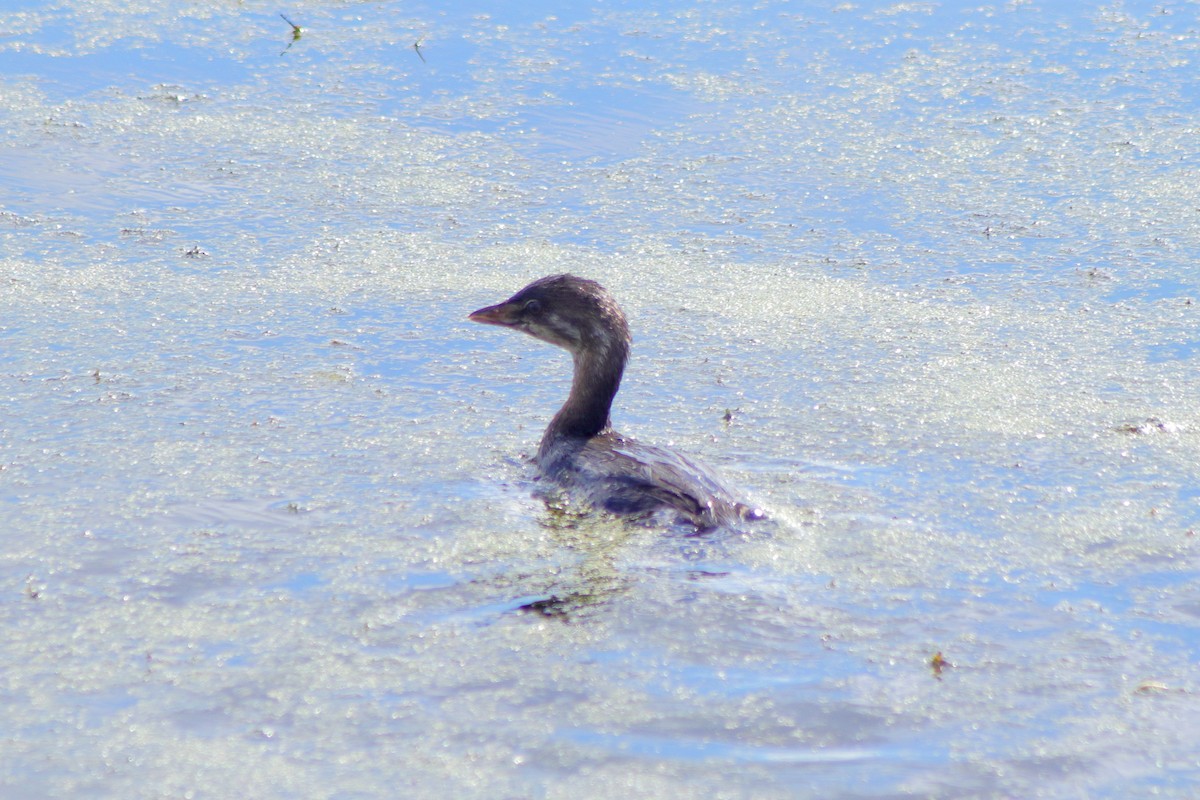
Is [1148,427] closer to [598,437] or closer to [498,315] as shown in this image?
[598,437]

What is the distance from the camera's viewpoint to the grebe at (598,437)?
455cm

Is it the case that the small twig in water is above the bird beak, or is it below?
above

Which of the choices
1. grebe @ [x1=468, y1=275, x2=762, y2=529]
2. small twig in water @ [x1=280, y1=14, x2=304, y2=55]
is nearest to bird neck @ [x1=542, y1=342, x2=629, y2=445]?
grebe @ [x1=468, y1=275, x2=762, y2=529]

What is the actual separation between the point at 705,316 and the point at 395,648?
2.83 meters

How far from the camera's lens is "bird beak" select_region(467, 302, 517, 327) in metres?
5.63

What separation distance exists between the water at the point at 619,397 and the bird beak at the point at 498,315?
21cm

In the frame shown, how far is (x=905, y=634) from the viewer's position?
12.5 feet

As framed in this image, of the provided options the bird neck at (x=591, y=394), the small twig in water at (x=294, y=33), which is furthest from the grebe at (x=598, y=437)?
the small twig in water at (x=294, y=33)

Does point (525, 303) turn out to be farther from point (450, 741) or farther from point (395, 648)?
point (450, 741)

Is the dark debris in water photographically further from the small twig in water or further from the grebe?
the small twig in water

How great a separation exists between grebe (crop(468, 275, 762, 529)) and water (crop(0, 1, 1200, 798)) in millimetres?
121

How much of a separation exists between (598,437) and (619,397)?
0.54 meters

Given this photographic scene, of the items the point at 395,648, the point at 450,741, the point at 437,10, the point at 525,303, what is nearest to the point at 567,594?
the point at 395,648

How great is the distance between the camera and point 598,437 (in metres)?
5.14
